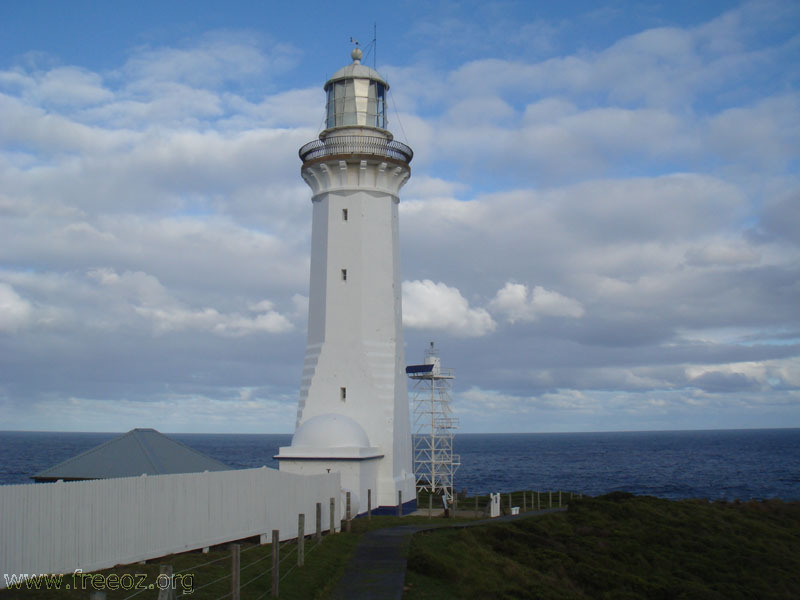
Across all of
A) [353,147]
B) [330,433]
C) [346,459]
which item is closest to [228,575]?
[346,459]

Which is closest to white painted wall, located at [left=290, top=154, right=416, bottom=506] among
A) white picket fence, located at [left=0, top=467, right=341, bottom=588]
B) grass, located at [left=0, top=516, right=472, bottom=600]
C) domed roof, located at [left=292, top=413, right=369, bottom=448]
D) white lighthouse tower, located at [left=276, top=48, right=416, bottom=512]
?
white lighthouse tower, located at [left=276, top=48, right=416, bottom=512]

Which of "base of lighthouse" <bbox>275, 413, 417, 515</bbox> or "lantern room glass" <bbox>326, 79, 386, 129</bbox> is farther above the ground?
"lantern room glass" <bbox>326, 79, 386, 129</bbox>

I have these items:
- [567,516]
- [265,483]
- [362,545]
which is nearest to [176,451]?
[265,483]

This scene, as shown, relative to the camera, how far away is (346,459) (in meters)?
25.3

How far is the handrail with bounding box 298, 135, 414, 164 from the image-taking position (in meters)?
29.3

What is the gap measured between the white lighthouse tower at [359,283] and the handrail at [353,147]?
0.13ft

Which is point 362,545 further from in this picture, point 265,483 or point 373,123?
point 373,123

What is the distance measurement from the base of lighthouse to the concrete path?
3.69m

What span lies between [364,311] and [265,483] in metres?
10.4

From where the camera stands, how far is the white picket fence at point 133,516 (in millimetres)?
12617

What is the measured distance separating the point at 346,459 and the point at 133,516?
11.1 meters

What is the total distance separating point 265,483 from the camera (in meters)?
19.3

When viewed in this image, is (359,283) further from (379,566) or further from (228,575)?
(228,575)

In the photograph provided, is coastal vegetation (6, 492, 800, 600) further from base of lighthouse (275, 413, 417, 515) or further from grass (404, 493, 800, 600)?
base of lighthouse (275, 413, 417, 515)
